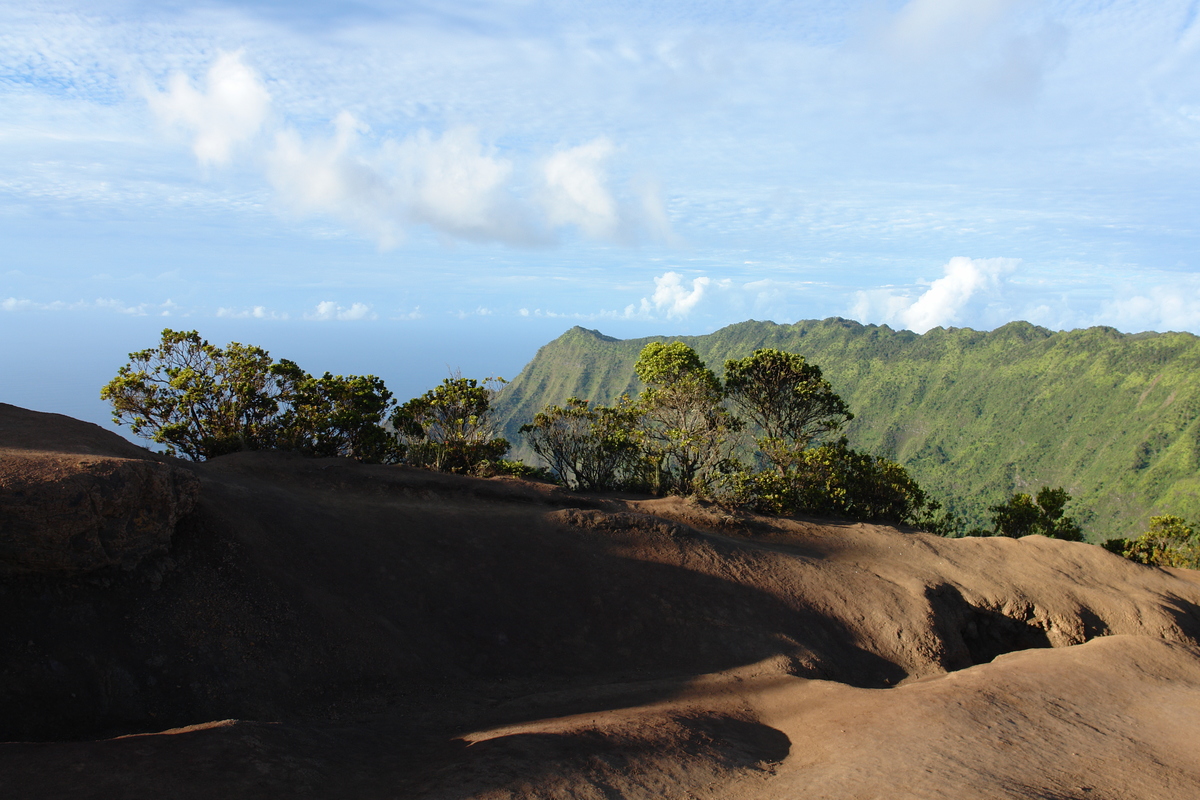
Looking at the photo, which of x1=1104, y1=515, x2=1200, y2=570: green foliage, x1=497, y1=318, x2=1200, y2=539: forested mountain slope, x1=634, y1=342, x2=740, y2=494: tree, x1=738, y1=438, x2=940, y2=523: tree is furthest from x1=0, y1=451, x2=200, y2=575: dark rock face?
x1=497, y1=318, x2=1200, y2=539: forested mountain slope

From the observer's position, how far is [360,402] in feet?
81.4

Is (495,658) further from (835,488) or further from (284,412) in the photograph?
(835,488)

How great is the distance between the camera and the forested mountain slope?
279 ft

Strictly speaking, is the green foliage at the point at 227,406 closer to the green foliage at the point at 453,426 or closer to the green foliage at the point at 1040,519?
the green foliage at the point at 453,426

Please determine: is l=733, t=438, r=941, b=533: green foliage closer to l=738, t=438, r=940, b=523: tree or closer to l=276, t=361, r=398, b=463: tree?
l=738, t=438, r=940, b=523: tree

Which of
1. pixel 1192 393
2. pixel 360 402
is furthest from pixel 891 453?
pixel 360 402

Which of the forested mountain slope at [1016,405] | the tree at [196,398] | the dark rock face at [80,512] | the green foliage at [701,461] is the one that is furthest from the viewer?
the forested mountain slope at [1016,405]

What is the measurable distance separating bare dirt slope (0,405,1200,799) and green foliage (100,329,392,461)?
13.4 feet

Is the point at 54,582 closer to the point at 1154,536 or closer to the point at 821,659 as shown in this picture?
the point at 821,659

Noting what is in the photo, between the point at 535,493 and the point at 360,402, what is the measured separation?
29.1 ft

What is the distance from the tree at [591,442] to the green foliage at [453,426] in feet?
6.46

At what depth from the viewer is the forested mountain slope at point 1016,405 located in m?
85.1

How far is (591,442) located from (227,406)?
1271 centimetres

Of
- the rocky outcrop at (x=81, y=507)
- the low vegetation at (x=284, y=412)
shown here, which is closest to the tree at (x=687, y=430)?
the low vegetation at (x=284, y=412)
